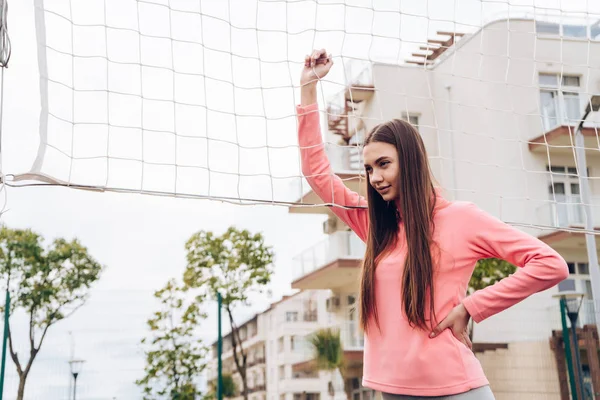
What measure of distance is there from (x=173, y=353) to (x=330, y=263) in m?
5.25

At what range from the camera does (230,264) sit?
10914 millimetres

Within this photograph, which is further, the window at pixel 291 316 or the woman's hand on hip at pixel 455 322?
the window at pixel 291 316

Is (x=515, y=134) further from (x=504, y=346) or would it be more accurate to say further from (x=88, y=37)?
(x=88, y=37)

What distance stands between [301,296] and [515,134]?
4.29m

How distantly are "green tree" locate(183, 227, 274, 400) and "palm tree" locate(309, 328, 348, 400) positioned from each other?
1102 mm

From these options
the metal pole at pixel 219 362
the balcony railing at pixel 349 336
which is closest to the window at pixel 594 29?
the metal pole at pixel 219 362

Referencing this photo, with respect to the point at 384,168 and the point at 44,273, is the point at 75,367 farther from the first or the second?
the point at 384,168

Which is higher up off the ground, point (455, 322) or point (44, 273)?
point (44, 273)

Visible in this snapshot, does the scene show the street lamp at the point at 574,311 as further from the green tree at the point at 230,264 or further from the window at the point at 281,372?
the green tree at the point at 230,264

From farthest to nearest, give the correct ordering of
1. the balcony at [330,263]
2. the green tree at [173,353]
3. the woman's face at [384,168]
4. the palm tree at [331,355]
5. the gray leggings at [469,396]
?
the balcony at [330,263]
the palm tree at [331,355]
the green tree at [173,353]
the woman's face at [384,168]
the gray leggings at [469,396]

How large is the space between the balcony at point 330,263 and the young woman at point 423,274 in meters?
10.6

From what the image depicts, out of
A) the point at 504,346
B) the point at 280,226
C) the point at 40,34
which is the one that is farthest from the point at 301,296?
the point at 40,34

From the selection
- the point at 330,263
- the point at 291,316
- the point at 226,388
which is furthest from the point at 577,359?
the point at 330,263

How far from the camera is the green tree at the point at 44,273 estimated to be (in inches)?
357
